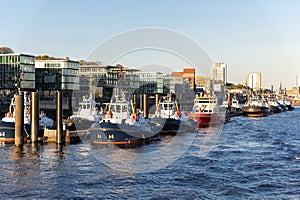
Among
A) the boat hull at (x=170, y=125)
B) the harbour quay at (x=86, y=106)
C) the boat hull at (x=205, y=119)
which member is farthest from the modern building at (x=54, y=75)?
the boat hull at (x=170, y=125)

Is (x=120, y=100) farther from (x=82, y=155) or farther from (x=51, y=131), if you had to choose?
(x=82, y=155)

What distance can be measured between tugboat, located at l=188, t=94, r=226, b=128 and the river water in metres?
34.9

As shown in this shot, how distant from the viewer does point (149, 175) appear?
34062 mm

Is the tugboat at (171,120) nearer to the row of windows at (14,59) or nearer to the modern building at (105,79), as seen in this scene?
the row of windows at (14,59)

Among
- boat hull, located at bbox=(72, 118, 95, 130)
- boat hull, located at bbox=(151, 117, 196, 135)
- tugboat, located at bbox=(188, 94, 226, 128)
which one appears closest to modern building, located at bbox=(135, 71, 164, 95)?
tugboat, located at bbox=(188, 94, 226, 128)

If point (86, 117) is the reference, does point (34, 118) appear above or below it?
above

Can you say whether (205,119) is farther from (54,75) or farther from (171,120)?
(54,75)

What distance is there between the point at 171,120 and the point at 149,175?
3266 cm

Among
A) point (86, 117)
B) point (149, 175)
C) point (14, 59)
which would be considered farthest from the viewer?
point (14, 59)

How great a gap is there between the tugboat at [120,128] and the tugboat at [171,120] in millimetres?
8570

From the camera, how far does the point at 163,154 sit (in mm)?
44344

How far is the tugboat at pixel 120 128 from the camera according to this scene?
48.2m

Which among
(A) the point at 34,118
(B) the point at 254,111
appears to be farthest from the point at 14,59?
(B) the point at 254,111

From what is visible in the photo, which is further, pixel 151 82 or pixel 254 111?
pixel 151 82
